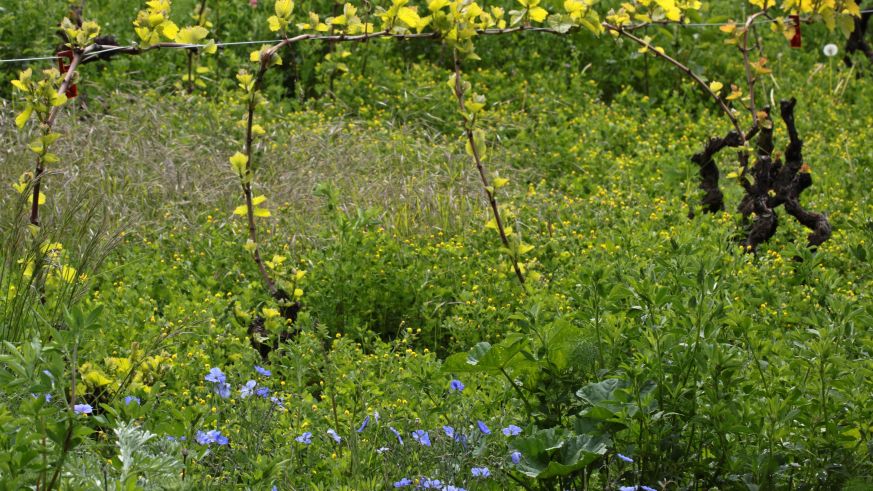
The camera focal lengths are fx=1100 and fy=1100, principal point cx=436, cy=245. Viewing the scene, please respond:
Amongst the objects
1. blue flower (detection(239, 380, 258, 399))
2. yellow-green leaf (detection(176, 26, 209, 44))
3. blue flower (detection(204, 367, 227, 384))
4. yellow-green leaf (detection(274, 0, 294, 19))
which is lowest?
→ blue flower (detection(239, 380, 258, 399))

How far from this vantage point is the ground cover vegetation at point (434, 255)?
2.67 meters

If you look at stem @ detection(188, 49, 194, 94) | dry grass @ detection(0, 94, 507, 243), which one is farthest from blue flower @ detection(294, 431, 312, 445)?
stem @ detection(188, 49, 194, 94)

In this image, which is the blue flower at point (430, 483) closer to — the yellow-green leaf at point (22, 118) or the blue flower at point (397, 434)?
the blue flower at point (397, 434)

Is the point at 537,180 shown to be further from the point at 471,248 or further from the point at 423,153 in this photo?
the point at 471,248

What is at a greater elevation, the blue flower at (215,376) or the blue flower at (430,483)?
the blue flower at (215,376)

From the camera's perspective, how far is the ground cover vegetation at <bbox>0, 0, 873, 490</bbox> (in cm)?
267

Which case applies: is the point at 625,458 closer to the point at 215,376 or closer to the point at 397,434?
the point at 397,434

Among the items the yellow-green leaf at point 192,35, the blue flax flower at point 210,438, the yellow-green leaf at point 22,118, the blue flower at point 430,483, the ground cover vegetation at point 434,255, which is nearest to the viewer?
the blue flower at point 430,483

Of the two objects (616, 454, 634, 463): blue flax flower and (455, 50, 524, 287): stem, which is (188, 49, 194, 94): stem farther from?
(616, 454, 634, 463): blue flax flower

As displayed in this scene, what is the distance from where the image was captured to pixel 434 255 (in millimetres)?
4828

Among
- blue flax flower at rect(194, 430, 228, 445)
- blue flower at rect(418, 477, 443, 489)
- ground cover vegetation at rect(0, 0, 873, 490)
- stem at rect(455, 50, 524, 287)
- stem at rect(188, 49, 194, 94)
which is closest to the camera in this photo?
blue flower at rect(418, 477, 443, 489)

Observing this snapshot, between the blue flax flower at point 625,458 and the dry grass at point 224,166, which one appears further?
the dry grass at point 224,166

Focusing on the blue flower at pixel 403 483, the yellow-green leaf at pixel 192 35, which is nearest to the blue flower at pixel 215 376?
the blue flower at pixel 403 483

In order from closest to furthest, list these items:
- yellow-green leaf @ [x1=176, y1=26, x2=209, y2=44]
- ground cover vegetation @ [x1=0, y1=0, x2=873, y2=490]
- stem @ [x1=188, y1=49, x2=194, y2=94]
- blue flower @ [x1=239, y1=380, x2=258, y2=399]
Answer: ground cover vegetation @ [x1=0, y1=0, x2=873, y2=490], blue flower @ [x1=239, y1=380, x2=258, y2=399], yellow-green leaf @ [x1=176, y1=26, x2=209, y2=44], stem @ [x1=188, y1=49, x2=194, y2=94]
